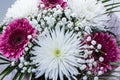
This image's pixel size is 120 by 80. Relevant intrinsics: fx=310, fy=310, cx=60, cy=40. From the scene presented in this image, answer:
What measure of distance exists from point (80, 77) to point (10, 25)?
0.19 m

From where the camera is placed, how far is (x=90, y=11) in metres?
0.68

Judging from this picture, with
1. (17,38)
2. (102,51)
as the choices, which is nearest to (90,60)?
(102,51)

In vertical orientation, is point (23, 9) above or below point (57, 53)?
above

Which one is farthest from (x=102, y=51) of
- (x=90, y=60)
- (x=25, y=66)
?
(x=25, y=66)

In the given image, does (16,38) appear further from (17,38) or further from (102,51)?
(102,51)

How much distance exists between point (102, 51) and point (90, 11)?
0.33 feet

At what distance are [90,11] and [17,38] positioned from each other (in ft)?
0.56

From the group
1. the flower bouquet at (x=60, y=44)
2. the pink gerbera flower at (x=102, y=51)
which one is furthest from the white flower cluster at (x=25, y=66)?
the pink gerbera flower at (x=102, y=51)

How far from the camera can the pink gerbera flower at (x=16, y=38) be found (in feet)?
2.08

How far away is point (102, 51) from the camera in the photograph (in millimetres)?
639

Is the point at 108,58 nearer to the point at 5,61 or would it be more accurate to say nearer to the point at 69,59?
the point at 69,59

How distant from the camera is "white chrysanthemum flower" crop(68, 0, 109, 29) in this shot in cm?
68

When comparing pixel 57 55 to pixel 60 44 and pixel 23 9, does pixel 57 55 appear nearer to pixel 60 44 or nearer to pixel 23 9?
pixel 60 44

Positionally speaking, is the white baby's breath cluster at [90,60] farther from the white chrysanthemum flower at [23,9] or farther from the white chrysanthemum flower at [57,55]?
the white chrysanthemum flower at [23,9]
